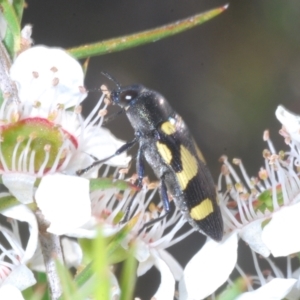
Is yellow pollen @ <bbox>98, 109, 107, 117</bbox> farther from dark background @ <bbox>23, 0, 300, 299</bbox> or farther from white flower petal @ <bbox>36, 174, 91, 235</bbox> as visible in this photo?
dark background @ <bbox>23, 0, 300, 299</bbox>

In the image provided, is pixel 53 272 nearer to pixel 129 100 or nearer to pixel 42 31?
pixel 129 100

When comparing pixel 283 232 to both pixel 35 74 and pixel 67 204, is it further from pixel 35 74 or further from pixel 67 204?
pixel 35 74

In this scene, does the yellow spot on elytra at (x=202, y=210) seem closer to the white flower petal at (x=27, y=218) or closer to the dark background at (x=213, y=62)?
the white flower petal at (x=27, y=218)

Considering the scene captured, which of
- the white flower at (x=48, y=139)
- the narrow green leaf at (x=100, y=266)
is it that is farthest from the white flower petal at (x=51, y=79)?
the narrow green leaf at (x=100, y=266)

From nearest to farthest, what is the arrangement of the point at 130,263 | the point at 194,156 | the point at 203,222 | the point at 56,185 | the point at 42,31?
the point at 130,263 < the point at 56,185 < the point at 203,222 < the point at 194,156 < the point at 42,31

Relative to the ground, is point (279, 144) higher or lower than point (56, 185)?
lower

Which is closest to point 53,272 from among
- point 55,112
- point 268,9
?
point 55,112

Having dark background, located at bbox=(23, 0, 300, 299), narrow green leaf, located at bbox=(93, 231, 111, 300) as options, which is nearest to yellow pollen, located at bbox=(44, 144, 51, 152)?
narrow green leaf, located at bbox=(93, 231, 111, 300)
